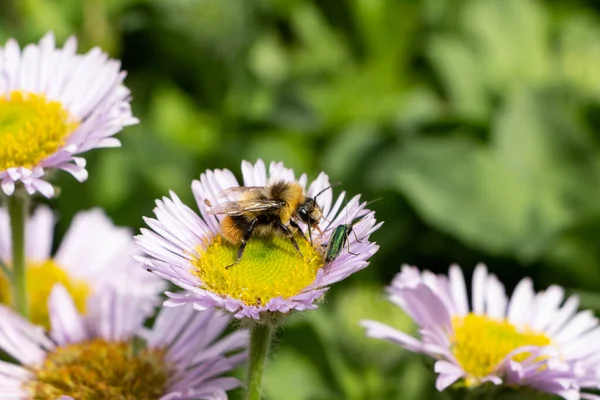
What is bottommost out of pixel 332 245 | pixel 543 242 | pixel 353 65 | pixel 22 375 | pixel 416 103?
pixel 22 375

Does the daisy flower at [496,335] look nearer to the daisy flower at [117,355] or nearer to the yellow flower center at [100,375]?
the daisy flower at [117,355]

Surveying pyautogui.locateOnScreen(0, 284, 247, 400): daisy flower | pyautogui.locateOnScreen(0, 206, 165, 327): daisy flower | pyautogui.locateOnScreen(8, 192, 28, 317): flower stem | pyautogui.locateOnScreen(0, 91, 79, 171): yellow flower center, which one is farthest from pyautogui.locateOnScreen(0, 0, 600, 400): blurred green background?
pyautogui.locateOnScreen(0, 91, 79, 171): yellow flower center

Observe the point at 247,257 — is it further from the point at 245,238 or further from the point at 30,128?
the point at 30,128

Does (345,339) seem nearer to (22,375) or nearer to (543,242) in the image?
(543,242)

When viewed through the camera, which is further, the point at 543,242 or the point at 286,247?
the point at 543,242

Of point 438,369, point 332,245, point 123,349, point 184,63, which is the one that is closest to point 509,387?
point 438,369

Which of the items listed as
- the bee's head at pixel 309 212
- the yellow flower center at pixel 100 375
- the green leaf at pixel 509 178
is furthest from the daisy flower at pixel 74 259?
the green leaf at pixel 509 178

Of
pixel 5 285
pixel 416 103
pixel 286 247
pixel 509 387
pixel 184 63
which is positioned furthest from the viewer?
pixel 184 63

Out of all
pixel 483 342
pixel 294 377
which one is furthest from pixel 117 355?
pixel 294 377
